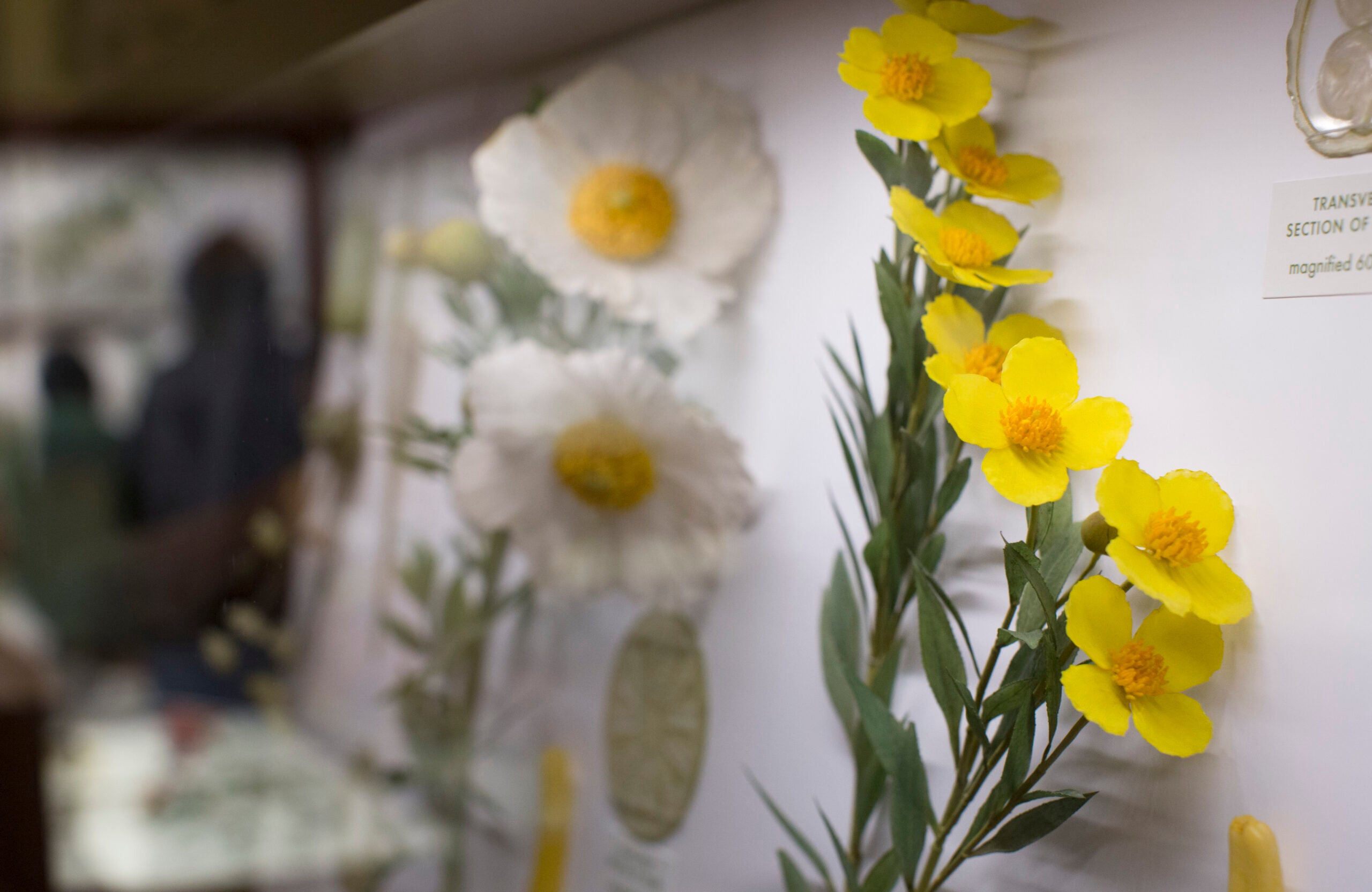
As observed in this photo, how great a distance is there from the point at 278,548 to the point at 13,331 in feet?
2.74

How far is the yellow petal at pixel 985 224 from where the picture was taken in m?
0.49

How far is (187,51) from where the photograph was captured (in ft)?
3.37

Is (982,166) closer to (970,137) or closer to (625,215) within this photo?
(970,137)

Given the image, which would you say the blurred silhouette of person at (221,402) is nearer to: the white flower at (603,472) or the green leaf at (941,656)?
the white flower at (603,472)

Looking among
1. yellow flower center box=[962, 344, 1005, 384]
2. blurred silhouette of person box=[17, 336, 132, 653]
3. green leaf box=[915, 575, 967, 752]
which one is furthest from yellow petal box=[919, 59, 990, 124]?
blurred silhouette of person box=[17, 336, 132, 653]

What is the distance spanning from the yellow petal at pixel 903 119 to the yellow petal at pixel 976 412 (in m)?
0.13

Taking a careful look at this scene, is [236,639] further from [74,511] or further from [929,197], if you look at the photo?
[929,197]

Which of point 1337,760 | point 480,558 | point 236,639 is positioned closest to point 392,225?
point 480,558

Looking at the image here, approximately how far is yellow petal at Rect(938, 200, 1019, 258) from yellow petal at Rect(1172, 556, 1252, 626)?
0.16 metres

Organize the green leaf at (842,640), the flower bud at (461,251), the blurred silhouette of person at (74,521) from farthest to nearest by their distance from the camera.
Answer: the blurred silhouette of person at (74,521) → the flower bud at (461,251) → the green leaf at (842,640)

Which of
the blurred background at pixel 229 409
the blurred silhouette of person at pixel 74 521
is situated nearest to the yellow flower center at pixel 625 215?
the blurred background at pixel 229 409

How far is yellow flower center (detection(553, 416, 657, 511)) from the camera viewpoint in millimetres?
712

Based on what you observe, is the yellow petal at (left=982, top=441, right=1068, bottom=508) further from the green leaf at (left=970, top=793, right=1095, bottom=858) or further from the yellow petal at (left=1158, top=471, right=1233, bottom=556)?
the green leaf at (left=970, top=793, right=1095, bottom=858)

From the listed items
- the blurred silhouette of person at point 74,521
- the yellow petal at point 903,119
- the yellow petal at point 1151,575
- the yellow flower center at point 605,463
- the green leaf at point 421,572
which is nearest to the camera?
the yellow petal at point 1151,575
